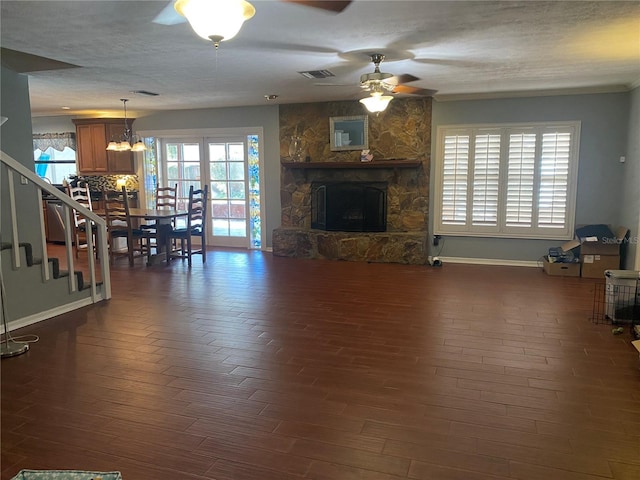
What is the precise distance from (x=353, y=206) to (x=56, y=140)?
611 cm

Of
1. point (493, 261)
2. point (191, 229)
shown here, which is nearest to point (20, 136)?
point (191, 229)

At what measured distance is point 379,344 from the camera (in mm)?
3803

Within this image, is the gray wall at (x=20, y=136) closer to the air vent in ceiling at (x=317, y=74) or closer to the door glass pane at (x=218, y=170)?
the air vent in ceiling at (x=317, y=74)

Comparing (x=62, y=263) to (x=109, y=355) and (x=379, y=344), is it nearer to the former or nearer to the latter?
(x=109, y=355)

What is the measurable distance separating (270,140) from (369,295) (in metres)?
3.80

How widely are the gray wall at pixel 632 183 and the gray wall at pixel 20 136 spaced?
679cm

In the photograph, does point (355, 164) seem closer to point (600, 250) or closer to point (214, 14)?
point (600, 250)

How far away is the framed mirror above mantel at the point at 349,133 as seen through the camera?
24.1 feet

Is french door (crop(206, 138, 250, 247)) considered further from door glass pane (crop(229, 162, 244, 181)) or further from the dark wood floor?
the dark wood floor

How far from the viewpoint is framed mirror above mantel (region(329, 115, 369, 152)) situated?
736 cm

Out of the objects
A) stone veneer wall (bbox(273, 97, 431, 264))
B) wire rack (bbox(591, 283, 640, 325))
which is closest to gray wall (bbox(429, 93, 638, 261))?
stone veneer wall (bbox(273, 97, 431, 264))

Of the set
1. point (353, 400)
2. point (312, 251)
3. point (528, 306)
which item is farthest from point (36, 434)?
point (312, 251)

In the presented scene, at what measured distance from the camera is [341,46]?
398 centimetres

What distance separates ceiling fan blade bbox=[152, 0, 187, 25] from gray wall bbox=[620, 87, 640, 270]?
17.6 feet
